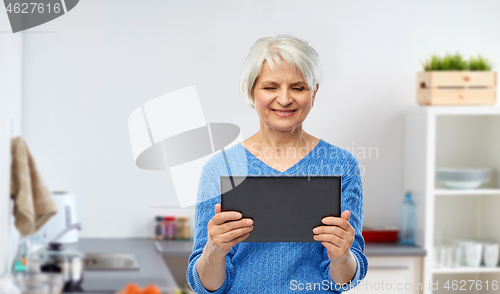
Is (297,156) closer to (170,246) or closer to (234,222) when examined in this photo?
(234,222)

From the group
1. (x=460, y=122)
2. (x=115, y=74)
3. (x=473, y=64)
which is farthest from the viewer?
(x=460, y=122)

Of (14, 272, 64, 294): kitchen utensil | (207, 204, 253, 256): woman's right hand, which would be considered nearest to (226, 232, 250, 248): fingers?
(207, 204, 253, 256): woman's right hand

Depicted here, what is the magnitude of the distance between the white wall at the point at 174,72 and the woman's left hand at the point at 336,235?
0.55 m

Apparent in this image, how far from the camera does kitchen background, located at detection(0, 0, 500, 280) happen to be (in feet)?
4.32

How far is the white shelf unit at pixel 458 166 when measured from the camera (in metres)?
1.67

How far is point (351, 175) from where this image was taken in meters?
0.68

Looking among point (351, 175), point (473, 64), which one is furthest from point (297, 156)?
point (473, 64)

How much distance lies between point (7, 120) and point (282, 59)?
0.94 m

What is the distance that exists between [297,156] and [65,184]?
1160 millimetres

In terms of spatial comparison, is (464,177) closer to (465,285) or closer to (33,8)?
(465,285)

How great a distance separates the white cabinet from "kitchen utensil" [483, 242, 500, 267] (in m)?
0.25

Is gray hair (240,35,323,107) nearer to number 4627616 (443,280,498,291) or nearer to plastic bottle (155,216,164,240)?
plastic bottle (155,216,164,240)


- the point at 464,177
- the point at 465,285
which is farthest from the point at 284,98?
the point at 465,285

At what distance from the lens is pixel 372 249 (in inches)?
61.6
